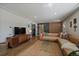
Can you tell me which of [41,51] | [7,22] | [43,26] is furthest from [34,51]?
[7,22]

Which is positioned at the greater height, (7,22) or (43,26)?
(7,22)

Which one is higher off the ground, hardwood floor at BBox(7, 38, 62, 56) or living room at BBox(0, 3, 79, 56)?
living room at BBox(0, 3, 79, 56)

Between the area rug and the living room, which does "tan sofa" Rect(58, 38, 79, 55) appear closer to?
the area rug

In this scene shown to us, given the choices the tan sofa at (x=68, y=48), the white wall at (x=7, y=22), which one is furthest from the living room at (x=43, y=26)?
the tan sofa at (x=68, y=48)

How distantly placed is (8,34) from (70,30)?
4.03 metres

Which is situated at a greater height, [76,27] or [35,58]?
[76,27]

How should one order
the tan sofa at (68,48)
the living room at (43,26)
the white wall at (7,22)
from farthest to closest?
the white wall at (7,22) < the living room at (43,26) < the tan sofa at (68,48)

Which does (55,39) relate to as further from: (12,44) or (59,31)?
(12,44)

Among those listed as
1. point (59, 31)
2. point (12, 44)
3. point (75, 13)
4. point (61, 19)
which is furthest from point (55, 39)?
point (12, 44)

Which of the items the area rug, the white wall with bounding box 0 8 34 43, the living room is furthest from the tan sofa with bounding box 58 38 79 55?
the white wall with bounding box 0 8 34 43

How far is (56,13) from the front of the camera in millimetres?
6691

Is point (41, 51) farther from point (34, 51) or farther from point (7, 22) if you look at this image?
point (7, 22)

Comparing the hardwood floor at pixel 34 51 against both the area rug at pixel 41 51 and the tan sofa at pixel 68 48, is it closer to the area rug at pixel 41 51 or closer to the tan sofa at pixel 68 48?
the area rug at pixel 41 51

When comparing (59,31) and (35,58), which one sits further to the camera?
(59,31)
